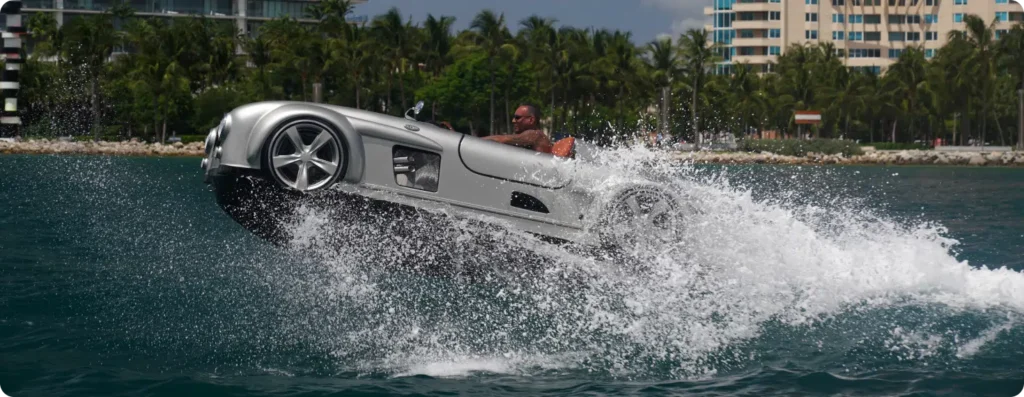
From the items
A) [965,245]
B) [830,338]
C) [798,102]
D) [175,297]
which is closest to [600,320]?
[830,338]

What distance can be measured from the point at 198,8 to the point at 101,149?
54.4 meters

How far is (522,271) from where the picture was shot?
952cm

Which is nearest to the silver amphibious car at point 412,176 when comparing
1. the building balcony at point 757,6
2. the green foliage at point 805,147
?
the green foliage at point 805,147

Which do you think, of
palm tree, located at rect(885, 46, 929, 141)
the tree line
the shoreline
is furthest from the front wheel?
palm tree, located at rect(885, 46, 929, 141)

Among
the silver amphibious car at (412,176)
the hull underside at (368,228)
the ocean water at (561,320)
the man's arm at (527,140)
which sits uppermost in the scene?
A: the man's arm at (527,140)

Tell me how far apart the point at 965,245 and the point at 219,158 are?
46.5 feet

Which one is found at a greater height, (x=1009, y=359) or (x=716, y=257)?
(x=716, y=257)

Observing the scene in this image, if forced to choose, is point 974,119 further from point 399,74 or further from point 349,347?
point 349,347

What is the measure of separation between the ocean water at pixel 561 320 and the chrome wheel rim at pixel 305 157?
315mm

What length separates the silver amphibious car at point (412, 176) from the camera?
8984mm

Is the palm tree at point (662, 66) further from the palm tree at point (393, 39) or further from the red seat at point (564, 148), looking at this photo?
the red seat at point (564, 148)

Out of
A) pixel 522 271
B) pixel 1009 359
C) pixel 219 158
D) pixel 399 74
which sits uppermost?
pixel 399 74

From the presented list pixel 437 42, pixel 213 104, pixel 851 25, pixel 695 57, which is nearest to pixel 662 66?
pixel 695 57

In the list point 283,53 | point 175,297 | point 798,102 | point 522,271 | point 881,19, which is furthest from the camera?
point 881,19
